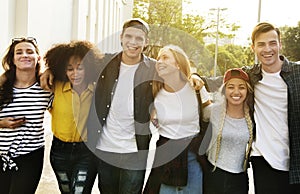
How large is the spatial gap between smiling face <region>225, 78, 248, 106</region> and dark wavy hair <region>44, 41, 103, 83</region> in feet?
3.40

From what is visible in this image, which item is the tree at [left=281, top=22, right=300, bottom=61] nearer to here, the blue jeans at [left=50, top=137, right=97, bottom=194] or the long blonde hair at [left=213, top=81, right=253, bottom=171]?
the long blonde hair at [left=213, top=81, right=253, bottom=171]

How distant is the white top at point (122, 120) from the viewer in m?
3.27

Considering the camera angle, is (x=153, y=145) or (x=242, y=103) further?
(x=153, y=145)

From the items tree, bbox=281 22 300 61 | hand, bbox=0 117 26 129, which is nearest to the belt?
hand, bbox=0 117 26 129

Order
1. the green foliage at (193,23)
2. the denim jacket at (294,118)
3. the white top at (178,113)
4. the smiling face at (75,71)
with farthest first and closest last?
the green foliage at (193,23), the smiling face at (75,71), the white top at (178,113), the denim jacket at (294,118)

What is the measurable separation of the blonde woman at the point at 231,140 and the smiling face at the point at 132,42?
0.71 m

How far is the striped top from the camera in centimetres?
321

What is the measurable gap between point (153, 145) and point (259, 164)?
38.2 inches

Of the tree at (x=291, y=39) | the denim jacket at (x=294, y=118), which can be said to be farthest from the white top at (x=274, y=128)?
the tree at (x=291, y=39)

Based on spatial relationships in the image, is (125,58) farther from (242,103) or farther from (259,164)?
(259,164)

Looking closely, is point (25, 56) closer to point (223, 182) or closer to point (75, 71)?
point (75, 71)

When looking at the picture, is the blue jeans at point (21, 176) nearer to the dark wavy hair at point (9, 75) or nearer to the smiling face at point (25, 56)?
the dark wavy hair at point (9, 75)

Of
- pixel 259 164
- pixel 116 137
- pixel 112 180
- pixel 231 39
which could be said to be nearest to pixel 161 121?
pixel 116 137

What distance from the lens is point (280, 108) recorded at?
3191 millimetres
